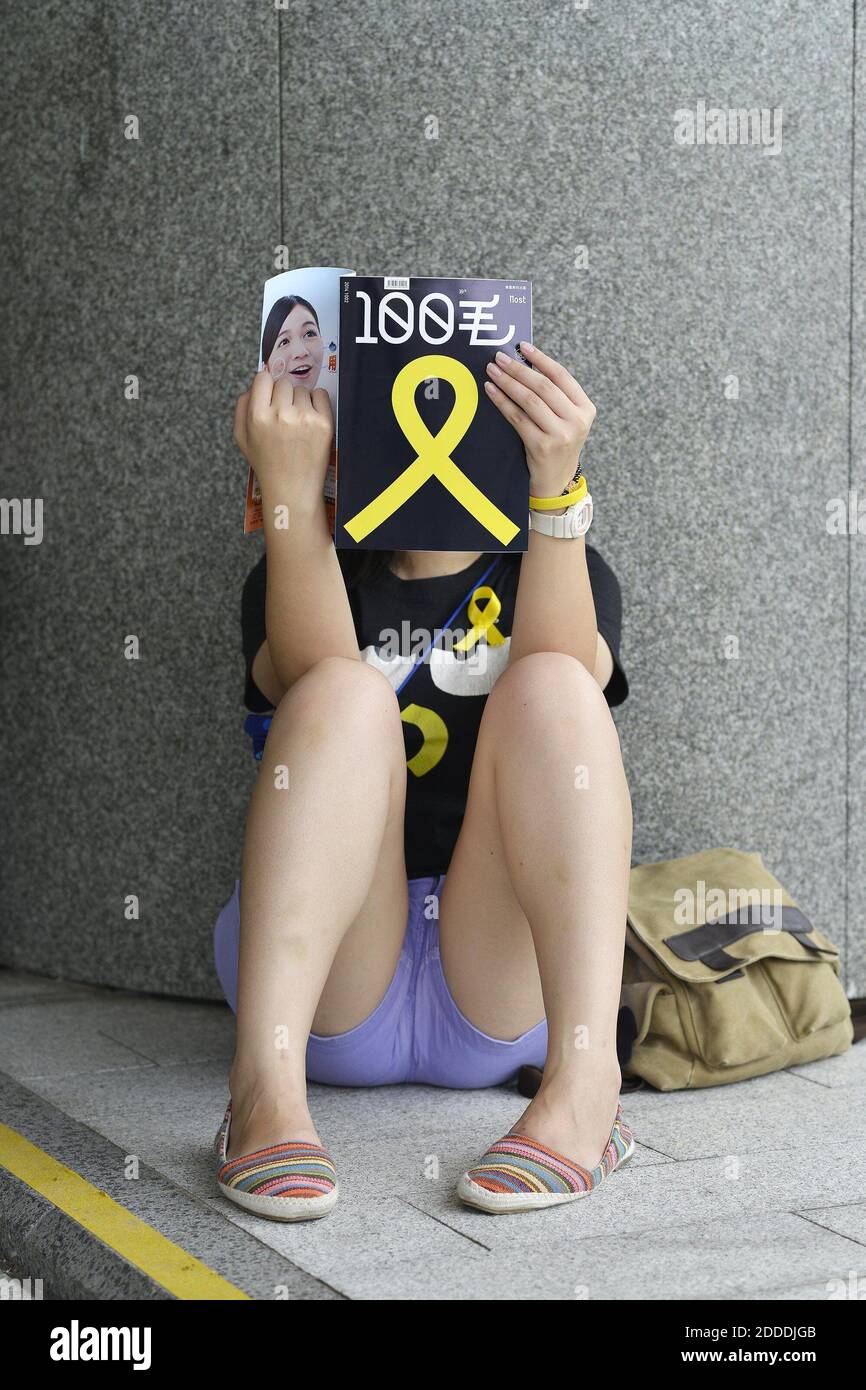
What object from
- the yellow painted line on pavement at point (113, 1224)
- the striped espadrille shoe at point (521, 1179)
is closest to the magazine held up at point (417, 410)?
the striped espadrille shoe at point (521, 1179)

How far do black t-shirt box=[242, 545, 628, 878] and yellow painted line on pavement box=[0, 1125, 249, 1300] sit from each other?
614mm

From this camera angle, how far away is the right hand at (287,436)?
1.81 metres

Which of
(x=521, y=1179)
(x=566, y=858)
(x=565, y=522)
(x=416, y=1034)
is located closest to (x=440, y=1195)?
(x=521, y=1179)

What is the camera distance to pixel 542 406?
5.88ft

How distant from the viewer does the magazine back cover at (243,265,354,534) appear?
1819 millimetres

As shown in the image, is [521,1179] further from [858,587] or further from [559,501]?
[858,587]

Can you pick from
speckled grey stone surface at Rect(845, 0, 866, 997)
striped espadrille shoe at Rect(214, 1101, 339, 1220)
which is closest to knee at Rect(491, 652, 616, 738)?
striped espadrille shoe at Rect(214, 1101, 339, 1220)

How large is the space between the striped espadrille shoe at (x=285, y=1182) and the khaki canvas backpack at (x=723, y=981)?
0.69 meters

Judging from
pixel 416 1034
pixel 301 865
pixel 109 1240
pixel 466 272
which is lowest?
pixel 109 1240

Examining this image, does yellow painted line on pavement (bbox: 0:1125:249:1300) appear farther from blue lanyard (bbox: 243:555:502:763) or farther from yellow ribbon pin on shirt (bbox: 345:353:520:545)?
yellow ribbon pin on shirt (bbox: 345:353:520:545)

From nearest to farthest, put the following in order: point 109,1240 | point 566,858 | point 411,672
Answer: point 109,1240 < point 566,858 < point 411,672

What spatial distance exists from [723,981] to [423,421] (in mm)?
991
